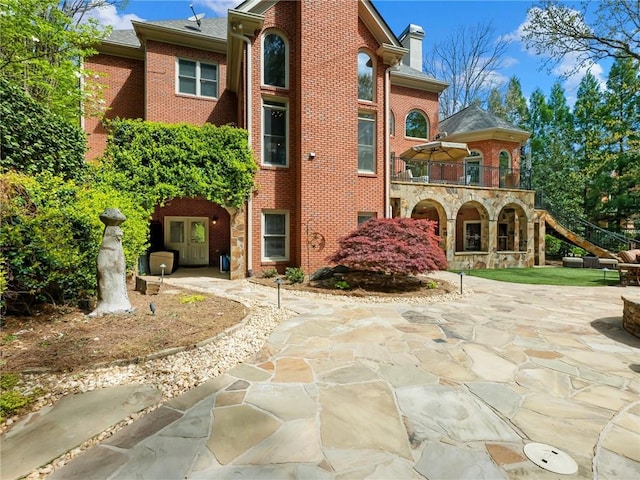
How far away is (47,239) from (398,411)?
5752 mm

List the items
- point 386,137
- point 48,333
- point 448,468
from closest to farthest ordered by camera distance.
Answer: point 448,468
point 48,333
point 386,137

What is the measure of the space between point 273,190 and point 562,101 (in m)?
31.4

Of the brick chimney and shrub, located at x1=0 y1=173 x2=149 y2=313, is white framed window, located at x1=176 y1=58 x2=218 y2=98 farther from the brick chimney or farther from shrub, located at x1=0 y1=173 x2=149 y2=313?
the brick chimney

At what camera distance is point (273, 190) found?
34.1 ft

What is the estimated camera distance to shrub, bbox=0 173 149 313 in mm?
4547

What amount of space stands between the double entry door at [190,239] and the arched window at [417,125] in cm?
1188

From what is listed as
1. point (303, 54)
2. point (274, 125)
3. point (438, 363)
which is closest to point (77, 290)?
point (438, 363)

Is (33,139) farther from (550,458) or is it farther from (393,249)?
(550,458)

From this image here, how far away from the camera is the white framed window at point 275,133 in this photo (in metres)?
10.4

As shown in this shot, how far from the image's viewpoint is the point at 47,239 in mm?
4867

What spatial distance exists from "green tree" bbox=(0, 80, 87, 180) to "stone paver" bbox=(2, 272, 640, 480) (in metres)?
5.33

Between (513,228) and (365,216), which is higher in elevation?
(365,216)

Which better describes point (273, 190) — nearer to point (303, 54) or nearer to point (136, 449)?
point (303, 54)

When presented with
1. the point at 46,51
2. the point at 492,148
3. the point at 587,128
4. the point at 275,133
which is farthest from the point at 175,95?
the point at 587,128
